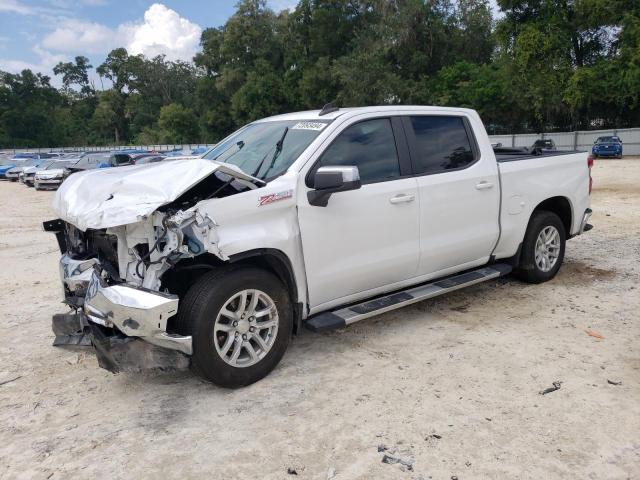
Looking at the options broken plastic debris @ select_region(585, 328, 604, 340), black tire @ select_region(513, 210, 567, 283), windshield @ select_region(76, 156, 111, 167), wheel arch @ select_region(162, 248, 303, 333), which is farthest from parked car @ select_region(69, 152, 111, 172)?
broken plastic debris @ select_region(585, 328, 604, 340)

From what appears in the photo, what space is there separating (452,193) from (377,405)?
7.13 ft

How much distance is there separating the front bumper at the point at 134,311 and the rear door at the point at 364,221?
43.3 inches

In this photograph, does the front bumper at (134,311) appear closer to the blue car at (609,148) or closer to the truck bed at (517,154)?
the truck bed at (517,154)

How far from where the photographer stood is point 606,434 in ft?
10.2

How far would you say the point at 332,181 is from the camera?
3766 millimetres

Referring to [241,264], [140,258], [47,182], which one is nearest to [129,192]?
[140,258]

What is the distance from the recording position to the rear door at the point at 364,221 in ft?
13.3

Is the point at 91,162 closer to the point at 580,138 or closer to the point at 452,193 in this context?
the point at 452,193

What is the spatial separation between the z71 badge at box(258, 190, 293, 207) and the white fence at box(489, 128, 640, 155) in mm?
30356

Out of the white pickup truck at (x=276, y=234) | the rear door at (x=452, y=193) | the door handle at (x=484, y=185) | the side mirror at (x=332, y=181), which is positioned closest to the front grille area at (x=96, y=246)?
the white pickup truck at (x=276, y=234)

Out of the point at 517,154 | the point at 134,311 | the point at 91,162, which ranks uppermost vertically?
the point at 91,162

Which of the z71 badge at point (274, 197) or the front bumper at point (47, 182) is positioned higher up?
the front bumper at point (47, 182)

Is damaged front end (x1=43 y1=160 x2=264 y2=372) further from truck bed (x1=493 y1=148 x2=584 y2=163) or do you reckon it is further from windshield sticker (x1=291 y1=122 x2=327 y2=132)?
truck bed (x1=493 y1=148 x2=584 y2=163)

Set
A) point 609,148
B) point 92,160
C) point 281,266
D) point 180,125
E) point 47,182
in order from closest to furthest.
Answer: point 281,266 → point 47,182 → point 92,160 → point 609,148 → point 180,125
